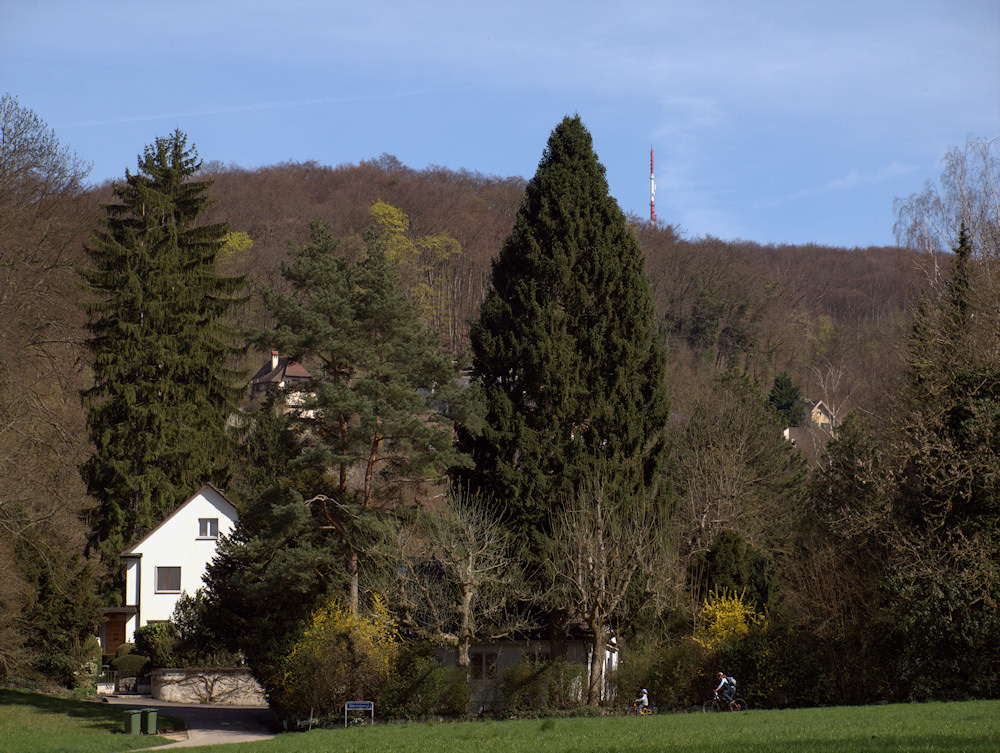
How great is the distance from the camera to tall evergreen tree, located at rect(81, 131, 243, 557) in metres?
40.6

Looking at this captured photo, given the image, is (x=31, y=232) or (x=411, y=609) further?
(x=31, y=232)

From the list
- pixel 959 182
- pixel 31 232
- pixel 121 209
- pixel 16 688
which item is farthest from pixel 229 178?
pixel 959 182

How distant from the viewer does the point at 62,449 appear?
26.9 metres

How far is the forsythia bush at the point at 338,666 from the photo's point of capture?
2536cm

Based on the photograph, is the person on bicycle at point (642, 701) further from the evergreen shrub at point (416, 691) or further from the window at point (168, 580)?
the window at point (168, 580)

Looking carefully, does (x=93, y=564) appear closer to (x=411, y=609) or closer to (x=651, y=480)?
(x=411, y=609)

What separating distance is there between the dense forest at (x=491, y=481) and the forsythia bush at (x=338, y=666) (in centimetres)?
10

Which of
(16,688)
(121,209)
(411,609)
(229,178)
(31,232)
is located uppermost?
(229,178)

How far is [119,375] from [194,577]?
34.3ft

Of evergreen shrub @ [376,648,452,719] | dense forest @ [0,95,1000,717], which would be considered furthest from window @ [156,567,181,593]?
evergreen shrub @ [376,648,452,719]

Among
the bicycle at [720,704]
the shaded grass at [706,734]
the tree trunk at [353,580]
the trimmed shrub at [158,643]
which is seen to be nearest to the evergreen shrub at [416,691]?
the shaded grass at [706,734]

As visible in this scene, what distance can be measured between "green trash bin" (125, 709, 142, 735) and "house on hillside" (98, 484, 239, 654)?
18328mm

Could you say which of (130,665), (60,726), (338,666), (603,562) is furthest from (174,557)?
(603,562)

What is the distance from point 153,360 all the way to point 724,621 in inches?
993
